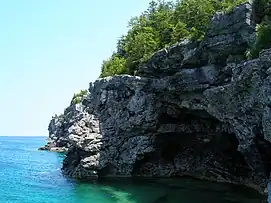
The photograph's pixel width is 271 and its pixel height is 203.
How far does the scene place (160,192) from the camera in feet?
98.2

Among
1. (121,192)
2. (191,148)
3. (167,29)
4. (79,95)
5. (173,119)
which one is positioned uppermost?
(167,29)

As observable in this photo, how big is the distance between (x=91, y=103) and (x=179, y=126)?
34.5 feet

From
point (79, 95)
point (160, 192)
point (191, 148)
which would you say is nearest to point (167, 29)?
point (191, 148)

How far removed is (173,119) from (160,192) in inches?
398

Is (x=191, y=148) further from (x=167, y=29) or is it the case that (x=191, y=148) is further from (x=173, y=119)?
(x=167, y=29)

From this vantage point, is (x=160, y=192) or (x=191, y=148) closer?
(x=160, y=192)

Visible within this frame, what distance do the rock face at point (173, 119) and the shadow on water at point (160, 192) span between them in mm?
2246

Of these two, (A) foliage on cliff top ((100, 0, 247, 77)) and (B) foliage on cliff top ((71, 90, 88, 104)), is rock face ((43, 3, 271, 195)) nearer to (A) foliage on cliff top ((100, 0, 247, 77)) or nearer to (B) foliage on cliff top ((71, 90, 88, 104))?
(A) foliage on cliff top ((100, 0, 247, 77))

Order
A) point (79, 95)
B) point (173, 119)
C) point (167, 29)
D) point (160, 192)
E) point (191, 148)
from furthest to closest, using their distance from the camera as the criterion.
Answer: point (79, 95), point (167, 29), point (191, 148), point (173, 119), point (160, 192)

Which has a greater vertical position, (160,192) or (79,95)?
(79,95)

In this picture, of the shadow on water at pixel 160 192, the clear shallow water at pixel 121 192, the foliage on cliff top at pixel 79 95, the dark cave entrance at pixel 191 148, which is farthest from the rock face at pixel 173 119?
the foliage on cliff top at pixel 79 95

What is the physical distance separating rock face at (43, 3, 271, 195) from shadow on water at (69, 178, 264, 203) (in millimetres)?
2246

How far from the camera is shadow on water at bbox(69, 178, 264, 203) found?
27.3 meters

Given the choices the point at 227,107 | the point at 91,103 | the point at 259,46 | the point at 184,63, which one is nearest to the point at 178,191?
the point at 227,107
